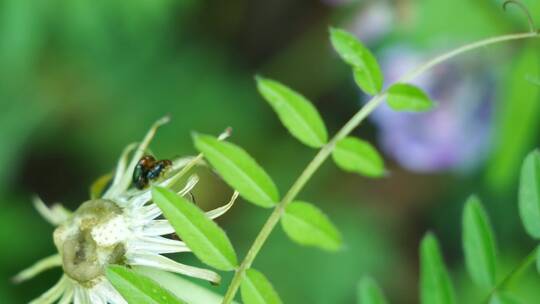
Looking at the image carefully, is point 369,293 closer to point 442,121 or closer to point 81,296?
point 81,296

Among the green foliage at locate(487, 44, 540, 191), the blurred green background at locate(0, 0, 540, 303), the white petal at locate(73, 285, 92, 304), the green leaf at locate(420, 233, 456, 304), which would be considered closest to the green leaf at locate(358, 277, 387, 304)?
the green leaf at locate(420, 233, 456, 304)

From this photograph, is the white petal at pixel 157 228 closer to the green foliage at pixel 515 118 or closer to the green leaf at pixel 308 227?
the green leaf at pixel 308 227

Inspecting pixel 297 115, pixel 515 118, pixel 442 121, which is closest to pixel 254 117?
pixel 442 121

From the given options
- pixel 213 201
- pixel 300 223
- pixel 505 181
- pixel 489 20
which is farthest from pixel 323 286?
pixel 300 223

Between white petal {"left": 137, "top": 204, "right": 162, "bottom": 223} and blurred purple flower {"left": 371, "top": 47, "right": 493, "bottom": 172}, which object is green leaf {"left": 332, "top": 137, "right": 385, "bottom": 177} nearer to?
white petal {"left": 137, "top": 204, "right": 162, "bottom": 223}

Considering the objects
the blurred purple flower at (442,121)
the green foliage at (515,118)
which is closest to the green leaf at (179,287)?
the green foliage at (515,118)

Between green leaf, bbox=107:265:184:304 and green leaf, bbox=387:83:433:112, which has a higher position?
green leaf, bbox=107:265:184:304
